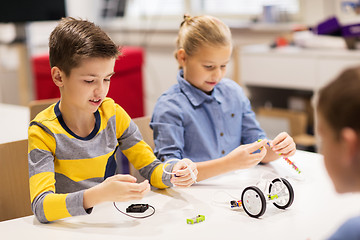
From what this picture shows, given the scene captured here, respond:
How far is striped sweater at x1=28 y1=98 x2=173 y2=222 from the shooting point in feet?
3.94

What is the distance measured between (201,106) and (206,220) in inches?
→ 24.8

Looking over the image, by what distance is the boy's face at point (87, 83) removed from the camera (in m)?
1.29

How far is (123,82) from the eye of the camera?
384cm

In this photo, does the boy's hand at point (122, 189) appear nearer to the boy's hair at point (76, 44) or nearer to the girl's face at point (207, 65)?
the boy's hair at point (76, 44)

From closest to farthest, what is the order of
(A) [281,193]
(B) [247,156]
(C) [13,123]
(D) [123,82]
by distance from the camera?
(A) [281,193] → (B) [247,156] → (C) [13,123] → (D) [123,82]

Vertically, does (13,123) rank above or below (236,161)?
below

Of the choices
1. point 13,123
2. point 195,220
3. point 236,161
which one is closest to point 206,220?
point 195,220

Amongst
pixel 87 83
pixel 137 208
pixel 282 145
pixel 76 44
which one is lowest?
pixel 137 208

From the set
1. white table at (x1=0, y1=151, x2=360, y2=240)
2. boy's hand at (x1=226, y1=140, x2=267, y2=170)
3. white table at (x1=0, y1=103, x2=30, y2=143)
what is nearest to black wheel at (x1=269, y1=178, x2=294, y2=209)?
white table at (x1=0, y1=151, x2=360, y2=240)

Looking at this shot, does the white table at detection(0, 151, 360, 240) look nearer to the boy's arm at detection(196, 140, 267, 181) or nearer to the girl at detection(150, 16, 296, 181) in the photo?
the boy's arm at detection(196, 140, 267, 181)

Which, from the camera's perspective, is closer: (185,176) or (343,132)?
(343,132)

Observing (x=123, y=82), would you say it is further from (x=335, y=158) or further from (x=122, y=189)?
(x=335, y=158)

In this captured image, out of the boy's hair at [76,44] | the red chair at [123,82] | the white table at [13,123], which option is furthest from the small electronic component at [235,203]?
the red chair at [123,82]

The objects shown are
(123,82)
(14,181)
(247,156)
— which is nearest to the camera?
(247,156)
